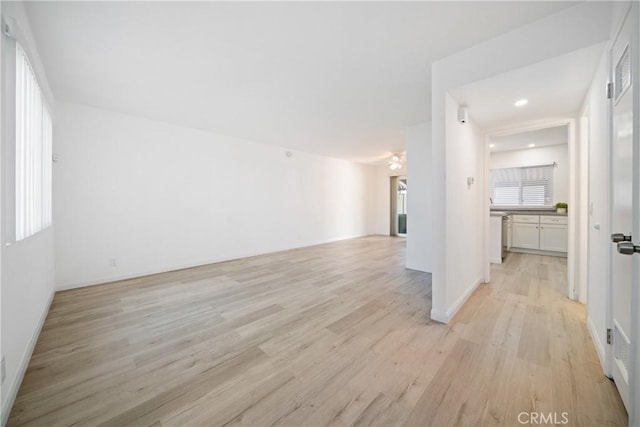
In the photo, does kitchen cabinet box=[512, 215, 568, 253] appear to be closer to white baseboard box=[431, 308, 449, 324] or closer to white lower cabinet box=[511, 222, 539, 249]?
white lower cabinet box=[511, 222, 539, 249]

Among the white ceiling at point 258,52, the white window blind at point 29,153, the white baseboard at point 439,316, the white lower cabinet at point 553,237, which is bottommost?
the white baseboard at point 439,316

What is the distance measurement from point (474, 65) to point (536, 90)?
0.68 m

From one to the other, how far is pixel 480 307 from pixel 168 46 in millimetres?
4172

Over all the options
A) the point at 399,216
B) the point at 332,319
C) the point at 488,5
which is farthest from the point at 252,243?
the point at 399,216

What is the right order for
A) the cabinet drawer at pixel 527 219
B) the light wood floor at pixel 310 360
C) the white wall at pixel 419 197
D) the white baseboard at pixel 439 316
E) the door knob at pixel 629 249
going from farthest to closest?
the cabinet drawer at pixel 527 219, the white wall at pixel 419 197, the white baseboard at pixel 439 316, the light wood floor at pixel 310 360, the door knob at pixel 629 249

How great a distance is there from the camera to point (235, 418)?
4.18ft

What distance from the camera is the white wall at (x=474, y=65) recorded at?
5.42 ft

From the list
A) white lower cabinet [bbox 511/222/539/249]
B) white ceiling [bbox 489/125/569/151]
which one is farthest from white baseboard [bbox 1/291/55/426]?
white lower cabinet [bbox 511/222/539/249]

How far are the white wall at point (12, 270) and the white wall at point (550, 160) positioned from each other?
26.8 feet

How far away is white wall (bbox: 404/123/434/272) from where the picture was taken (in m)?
4.08

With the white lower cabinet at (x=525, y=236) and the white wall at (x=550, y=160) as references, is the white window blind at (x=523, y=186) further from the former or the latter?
the white lower cabinet at (x=525, y=236)

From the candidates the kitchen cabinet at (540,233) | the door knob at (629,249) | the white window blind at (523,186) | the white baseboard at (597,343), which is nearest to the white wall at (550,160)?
the white window blind at (523,186)

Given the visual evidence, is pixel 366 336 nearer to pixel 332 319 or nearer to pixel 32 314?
pixel 332 319

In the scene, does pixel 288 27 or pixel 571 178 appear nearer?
pixel 288 27
